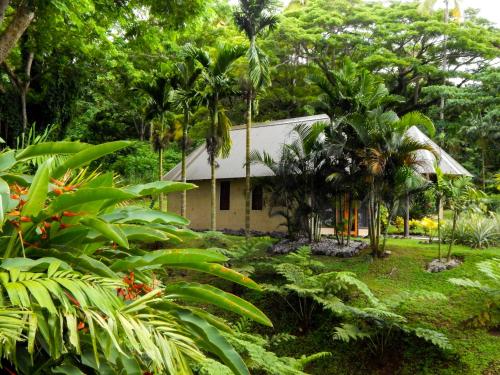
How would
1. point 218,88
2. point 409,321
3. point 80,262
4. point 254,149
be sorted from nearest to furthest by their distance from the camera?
1. point 80,262
2. point 409,321
3. point 218,88
4. point 254,149

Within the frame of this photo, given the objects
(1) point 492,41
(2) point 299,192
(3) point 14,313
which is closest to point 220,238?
(2) point 299,192

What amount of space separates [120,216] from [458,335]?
6878 millimetres

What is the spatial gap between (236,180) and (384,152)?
901 cm

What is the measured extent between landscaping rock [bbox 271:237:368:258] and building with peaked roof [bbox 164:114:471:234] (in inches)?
148

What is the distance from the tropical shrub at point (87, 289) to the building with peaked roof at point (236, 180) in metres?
14.6

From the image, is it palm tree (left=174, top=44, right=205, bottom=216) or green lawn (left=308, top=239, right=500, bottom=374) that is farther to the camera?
palm tree (left=174, top=44, right=205, bottom=216)

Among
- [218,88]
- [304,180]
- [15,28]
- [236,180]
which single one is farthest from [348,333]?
[236,180]

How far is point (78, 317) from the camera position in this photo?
2.42 meters

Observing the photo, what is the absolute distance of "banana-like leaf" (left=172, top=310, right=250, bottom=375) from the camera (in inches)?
104

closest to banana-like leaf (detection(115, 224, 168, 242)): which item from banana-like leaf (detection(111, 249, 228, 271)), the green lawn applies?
banana-like leaf (detection(111, 249, 228, 271))

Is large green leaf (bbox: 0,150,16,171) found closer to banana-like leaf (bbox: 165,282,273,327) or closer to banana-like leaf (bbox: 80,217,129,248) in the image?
banana-like leaf (bbox: 80,217,129,248)

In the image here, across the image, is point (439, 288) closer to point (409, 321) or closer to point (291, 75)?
point (409, 321)

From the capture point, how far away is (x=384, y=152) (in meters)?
11.2

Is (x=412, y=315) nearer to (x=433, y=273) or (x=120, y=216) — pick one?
(x=433, y=273)
